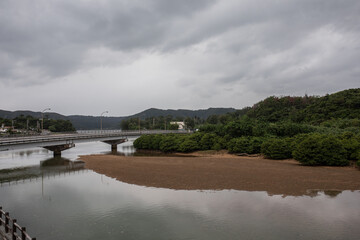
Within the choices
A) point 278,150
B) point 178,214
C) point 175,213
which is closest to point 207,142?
point 278,150

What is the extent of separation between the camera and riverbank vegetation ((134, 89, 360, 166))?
3717cm

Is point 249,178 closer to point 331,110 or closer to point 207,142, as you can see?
point 207,142

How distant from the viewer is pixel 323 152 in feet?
120

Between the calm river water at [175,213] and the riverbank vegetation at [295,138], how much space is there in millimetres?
13836

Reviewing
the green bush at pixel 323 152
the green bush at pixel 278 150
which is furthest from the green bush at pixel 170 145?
the green bush at pixel 323 152

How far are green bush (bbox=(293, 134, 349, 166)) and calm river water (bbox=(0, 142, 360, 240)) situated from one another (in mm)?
13048

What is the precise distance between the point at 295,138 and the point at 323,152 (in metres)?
10.4

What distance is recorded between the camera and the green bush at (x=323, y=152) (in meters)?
36.4

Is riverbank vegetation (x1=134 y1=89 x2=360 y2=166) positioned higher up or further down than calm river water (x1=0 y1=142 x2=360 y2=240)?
higher up

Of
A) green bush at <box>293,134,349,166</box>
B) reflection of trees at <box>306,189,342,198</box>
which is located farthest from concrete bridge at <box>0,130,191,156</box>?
green bush at <box>293,134,349,166</box>

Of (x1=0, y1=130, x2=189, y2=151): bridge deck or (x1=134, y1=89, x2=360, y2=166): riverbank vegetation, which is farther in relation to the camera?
(x1=0, y1=130, x2=189, y2=151): bridge deck

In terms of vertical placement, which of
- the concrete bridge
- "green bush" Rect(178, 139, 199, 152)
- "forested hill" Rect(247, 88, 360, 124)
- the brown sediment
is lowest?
the brown sediment

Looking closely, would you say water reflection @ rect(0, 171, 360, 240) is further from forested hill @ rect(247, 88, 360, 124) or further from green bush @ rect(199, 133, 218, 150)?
forested hill @ rect(247, 88, 360, 124)

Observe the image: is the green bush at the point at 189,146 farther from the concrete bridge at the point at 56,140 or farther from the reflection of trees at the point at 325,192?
the reflection of trees at the point at 325,192
